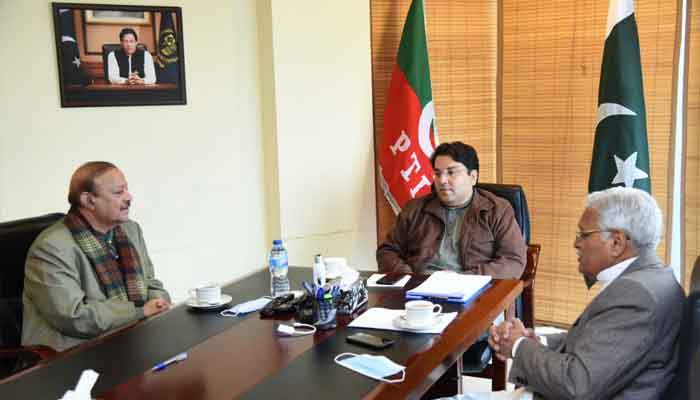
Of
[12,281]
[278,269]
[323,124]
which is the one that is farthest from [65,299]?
[323,124]

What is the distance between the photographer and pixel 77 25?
333 cm

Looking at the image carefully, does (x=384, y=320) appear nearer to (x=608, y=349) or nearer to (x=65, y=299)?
(x=608, y=349)

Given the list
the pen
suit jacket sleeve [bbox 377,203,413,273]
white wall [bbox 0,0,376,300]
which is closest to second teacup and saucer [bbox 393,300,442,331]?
the pen

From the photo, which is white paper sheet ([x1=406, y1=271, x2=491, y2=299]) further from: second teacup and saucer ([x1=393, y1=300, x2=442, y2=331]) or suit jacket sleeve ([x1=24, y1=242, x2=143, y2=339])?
suit jacket sleeve ([x1=24, y1=242, x2=143, y2=339])

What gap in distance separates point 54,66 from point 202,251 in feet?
3.95

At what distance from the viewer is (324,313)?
2.12 m

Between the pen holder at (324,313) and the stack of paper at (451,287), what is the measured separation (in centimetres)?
38

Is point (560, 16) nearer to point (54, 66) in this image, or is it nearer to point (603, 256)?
point (603, 256)

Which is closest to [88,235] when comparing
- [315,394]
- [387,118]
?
[315,394]

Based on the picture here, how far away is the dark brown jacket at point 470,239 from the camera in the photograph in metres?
2.97

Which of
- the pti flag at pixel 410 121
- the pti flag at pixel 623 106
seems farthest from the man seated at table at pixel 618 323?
the pti flag at pixel 410 121

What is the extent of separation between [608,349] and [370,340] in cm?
63

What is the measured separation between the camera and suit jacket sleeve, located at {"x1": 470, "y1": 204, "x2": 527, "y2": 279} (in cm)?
291

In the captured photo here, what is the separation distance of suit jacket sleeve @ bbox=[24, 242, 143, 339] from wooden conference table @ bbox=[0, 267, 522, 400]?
0.60 ft
